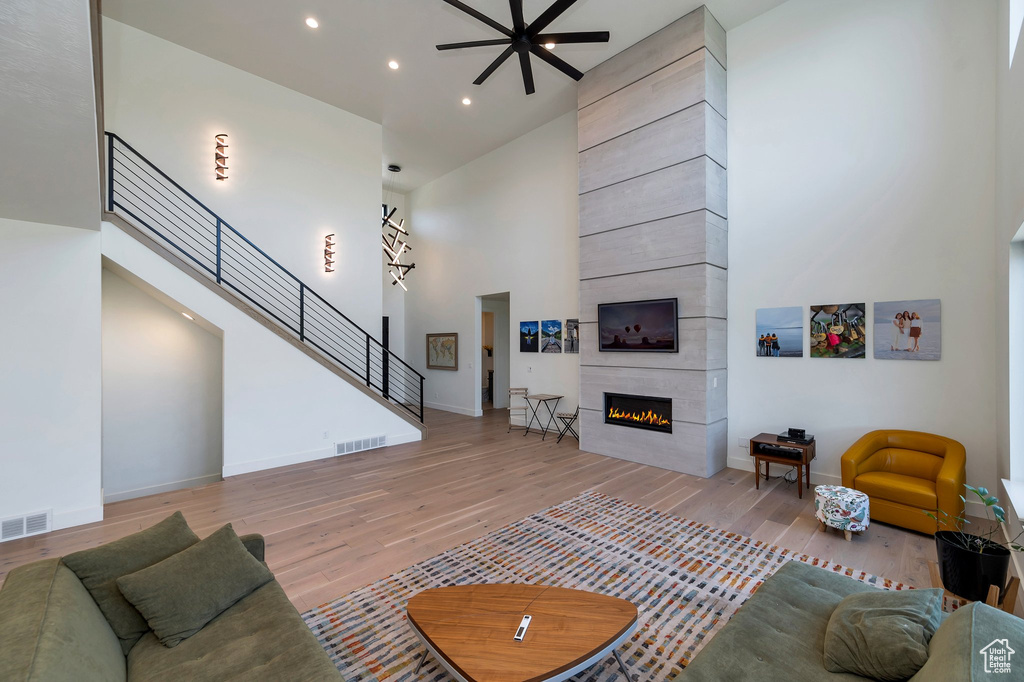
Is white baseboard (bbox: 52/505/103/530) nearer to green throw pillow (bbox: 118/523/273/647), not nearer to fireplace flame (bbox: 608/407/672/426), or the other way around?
green throw pillow (bbox: 118/523/273/647)

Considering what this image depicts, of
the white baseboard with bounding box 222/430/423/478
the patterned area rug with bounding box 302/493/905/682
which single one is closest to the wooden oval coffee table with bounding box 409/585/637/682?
the patterned area rug with bounding box 302/493/905/682

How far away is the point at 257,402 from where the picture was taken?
5605 millimetres

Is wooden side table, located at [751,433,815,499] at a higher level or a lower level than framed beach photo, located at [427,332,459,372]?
lower

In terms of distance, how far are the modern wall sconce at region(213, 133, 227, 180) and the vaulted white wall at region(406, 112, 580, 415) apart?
466 centimetres

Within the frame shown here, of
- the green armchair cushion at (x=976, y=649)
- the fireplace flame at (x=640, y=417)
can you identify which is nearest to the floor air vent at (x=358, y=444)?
the fireplace flame at (x=640, y=417)

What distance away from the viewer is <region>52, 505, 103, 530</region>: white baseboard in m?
3.89

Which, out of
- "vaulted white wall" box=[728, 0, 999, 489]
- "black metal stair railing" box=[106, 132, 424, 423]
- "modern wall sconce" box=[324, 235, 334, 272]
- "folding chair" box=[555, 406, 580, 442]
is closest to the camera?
"vaulted white wall" box=[728, 0, 999, 489]

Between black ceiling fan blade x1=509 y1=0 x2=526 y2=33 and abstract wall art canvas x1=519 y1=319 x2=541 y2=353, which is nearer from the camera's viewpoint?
black ceiling fan blade x1=509 y1=0 x2=526 y2=33

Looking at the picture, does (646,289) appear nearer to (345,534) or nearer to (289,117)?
(345,534)

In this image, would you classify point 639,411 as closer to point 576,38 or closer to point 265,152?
Answer: point 576,38

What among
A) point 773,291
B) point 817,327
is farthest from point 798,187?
point 817,327

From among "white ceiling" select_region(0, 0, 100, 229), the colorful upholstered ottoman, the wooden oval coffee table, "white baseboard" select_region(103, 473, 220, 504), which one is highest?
"white ceiling" select_region(0, 0, 100, 229)

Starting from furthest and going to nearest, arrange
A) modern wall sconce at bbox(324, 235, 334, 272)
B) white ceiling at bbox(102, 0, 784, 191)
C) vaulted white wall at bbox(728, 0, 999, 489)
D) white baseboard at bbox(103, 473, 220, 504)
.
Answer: modern wall sconce at bbox(324, 235, 334, 272)
white baseboard at bbox(103, 473, 220, 504)
white ceiling at bbox(102, 0, 784, 191)
vaulted white wall at bbox(728, 0, 999, 489)

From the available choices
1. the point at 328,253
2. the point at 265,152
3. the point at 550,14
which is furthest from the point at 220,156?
the point at 550,14
